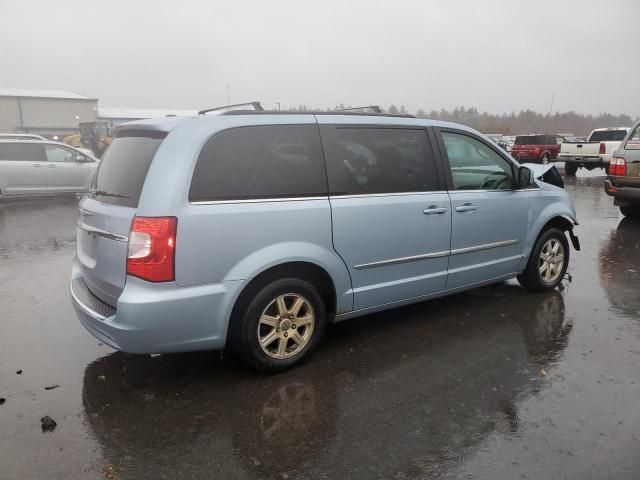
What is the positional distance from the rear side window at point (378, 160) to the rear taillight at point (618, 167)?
647cm

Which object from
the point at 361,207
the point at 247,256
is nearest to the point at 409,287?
the point at 361,207

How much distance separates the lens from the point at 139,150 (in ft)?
11.1

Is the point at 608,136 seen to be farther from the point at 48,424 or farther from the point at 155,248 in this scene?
the point at 48,424

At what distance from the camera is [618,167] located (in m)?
9.03

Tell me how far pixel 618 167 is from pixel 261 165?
26.7ft

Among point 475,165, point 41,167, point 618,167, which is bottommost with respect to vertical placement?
point 41,167

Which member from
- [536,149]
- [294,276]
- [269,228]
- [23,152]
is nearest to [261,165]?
[269,228]

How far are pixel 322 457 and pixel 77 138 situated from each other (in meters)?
38.3

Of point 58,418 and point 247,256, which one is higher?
point 247,256

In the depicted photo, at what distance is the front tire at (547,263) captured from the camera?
5.22m

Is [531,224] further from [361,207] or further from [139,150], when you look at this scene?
[139,150]

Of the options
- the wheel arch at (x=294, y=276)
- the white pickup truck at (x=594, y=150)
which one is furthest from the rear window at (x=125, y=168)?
the white pickup truck at (x=594, y=150)

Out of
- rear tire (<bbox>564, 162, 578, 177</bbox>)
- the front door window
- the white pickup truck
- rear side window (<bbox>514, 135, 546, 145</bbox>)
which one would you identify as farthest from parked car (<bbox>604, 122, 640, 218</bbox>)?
rear side window (<bbox>514, 135, 546, 145</bbox>)

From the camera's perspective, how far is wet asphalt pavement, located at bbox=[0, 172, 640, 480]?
2611 millimetres
